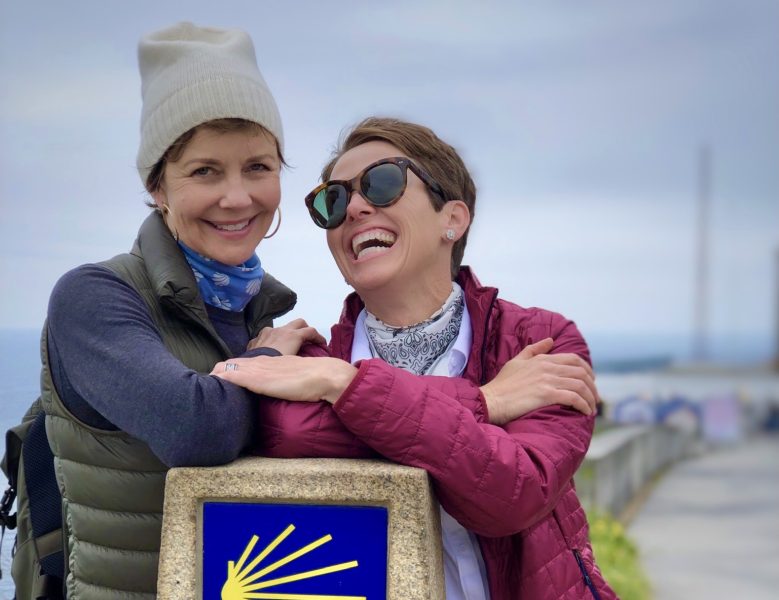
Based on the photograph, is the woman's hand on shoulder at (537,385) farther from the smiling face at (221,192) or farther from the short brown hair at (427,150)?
the smiling face at (221,192)

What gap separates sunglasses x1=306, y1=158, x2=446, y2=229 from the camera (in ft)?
8.13

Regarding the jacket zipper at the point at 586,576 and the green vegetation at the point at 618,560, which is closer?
the jacket zipper at the point at 586,576

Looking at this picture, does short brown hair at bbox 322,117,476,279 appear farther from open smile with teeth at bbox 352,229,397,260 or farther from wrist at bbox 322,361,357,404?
wrist at bbox 322,361,357,404

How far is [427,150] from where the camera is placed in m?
2.59

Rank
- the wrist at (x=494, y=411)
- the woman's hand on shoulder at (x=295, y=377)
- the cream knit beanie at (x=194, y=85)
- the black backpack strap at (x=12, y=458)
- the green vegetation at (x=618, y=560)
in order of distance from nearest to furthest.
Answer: the woman's hand on shoulder at (x=295, y=377), the wrist at (x=494, y=411), the cream knit beanie at (x=194, y=85), the black backpack strap at (x=12, y=458), the green vegetation at (x=618, y=560)

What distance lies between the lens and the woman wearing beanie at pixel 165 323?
81.0 inches

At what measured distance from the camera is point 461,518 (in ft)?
7.05

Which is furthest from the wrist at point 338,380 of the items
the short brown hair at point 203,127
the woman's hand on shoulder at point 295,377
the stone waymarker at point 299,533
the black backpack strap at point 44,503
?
the black backpack strap at point 44,503

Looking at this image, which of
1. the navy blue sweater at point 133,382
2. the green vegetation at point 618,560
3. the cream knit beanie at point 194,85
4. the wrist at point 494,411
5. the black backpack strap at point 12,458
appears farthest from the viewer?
the green vegetation at point 618,560

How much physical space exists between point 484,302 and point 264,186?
638mm

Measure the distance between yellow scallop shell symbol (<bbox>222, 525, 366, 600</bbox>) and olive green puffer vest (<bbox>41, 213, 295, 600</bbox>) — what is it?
0.35m

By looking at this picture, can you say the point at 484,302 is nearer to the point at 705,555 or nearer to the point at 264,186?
the point at 264,186

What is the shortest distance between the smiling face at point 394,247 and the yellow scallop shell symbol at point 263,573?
0.70 metres

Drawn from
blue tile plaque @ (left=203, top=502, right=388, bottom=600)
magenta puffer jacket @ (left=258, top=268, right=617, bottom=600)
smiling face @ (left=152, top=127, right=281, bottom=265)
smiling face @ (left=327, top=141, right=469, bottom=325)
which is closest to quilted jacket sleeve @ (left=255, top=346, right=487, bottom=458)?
magenta puffer jacket @ (left=258, top=268, right=617, bottom=600)
